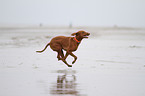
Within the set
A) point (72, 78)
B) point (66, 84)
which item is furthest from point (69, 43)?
point (66, 84)

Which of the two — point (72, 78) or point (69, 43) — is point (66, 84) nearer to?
point (72, 78)

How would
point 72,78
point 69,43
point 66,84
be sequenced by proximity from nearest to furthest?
point 66,84 < point 72,78 < point 69,43

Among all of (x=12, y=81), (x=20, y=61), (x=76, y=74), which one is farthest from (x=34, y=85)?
(x=20, y=61)

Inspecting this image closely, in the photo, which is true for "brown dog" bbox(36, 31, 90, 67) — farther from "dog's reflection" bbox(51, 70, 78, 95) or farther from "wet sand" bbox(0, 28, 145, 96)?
"wet sand" bbox(0, 28, 145, 96)

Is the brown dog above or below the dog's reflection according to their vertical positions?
above

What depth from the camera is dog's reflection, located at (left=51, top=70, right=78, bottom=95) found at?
5.83 metres

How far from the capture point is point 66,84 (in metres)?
6.47

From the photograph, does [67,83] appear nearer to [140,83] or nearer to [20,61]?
[140,83]

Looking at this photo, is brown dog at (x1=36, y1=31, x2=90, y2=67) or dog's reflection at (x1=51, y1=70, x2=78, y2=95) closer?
dog's reflection at (x1=51, y1=70, x2=78, y2=95)

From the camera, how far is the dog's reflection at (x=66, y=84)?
19.1ft

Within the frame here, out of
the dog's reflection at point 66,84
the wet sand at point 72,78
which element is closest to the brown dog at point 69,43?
the dog's reflection at point 66,84

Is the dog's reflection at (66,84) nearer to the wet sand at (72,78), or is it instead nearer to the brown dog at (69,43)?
the wet sand at (72,78)

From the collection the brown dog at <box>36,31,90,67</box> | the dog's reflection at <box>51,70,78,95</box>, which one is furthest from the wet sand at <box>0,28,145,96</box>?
the brown dog at <box>36,31,90,67</box>

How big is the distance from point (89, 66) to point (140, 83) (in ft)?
8.21
